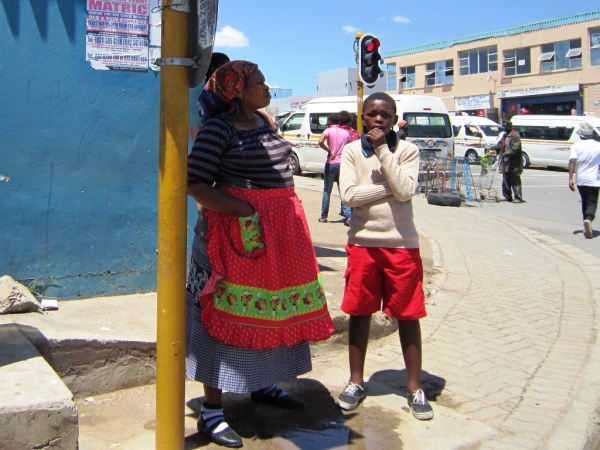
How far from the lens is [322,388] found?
13.1ft

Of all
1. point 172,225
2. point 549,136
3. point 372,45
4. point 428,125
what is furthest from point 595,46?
point 172,225

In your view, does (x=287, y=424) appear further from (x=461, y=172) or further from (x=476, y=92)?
(x=476, y=92)

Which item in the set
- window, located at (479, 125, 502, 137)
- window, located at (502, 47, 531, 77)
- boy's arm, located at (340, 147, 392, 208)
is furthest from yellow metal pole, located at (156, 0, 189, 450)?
window, located at (502, 47, 531, 77)

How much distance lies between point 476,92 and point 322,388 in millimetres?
40772

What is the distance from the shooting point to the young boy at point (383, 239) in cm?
354

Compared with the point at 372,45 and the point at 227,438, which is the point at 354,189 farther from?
the point at 372,45

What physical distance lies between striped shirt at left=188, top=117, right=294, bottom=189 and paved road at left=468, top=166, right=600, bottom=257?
280 inches

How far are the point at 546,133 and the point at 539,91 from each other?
41.8 ft

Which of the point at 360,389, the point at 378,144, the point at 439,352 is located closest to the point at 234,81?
the point at 378,144

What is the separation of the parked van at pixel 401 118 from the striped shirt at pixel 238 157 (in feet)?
51.8

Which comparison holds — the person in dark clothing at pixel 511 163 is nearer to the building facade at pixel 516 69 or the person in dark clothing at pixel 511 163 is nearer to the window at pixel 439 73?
the building facade at pixel 516 69

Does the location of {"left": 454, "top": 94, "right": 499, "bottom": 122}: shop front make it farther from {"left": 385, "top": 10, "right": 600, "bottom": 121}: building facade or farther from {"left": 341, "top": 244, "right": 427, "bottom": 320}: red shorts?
{"left": 341, "top": 244, "right": 427, "bottom": 320}: red shorts

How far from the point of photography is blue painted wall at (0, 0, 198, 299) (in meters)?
4.23

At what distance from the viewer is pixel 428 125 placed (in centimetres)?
1923
